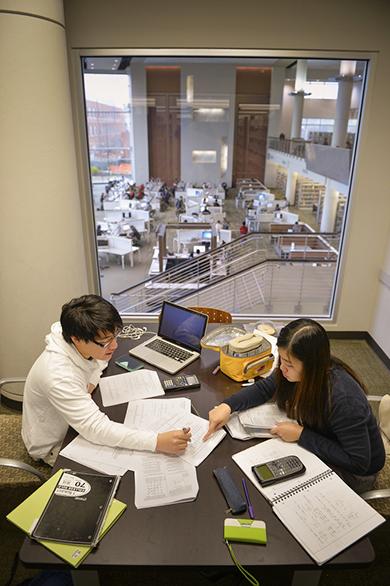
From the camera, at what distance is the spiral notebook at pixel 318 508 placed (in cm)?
119

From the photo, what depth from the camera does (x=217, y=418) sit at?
1605mm

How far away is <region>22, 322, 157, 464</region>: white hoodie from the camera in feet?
4.92

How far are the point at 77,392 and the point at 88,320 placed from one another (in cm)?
29

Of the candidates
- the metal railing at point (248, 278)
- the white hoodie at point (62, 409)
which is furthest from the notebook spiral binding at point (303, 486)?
the metal railing at point (248, 278)

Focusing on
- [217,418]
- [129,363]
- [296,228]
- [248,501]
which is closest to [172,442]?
[217,418]

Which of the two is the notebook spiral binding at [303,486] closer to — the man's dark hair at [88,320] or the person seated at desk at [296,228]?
the man's dark hair at [88,320]

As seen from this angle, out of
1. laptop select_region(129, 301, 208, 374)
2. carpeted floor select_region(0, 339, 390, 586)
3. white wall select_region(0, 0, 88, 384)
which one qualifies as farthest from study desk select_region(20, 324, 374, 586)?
white wall select_region(0, 0, 88, 384)

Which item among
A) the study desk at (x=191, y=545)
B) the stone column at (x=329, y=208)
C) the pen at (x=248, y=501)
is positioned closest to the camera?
the study desk at (x=191, y=545)

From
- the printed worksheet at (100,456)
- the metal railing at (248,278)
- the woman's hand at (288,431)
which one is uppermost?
the woman's hand at (288,431)

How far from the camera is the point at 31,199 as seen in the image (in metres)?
2.65

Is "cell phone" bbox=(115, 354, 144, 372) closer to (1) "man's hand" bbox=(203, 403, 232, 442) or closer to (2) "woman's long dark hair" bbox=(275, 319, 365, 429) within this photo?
(1) "man's hand" bbox=(203, 403, 232, 442)

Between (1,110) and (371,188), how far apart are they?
3.02 metres

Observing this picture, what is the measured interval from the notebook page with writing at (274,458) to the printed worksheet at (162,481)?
0.20 metres

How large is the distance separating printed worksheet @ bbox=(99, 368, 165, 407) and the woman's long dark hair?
673 mm
